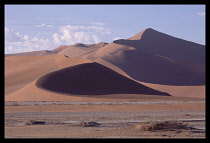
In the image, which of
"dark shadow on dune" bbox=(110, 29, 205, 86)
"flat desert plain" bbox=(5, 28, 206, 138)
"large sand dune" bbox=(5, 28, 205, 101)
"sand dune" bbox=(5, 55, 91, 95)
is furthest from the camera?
"dark shadow on dune" bbox=(110, 29, 205, 86)

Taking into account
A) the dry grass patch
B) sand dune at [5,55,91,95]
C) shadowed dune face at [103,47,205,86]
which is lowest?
shadowed dune face at [103,47,205,86]

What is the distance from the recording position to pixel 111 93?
180ft

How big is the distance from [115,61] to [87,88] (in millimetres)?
47264

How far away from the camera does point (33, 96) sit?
5162 cm

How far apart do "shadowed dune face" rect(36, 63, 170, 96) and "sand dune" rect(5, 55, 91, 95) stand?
6164 mm

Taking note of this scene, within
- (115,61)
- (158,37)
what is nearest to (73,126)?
(115,61)

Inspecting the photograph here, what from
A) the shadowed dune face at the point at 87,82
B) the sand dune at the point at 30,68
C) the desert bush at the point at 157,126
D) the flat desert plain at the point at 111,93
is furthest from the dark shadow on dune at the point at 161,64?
the desert bush at the point at 157,126

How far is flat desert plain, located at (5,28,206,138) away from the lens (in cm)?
1917

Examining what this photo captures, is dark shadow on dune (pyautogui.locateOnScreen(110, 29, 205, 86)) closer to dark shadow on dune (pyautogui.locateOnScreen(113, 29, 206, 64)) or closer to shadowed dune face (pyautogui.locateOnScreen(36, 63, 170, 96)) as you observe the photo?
dark shadow on dune (pyautogui.locateOnScreen(113, 29, 206, 64))

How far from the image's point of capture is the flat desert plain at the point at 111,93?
1917cm

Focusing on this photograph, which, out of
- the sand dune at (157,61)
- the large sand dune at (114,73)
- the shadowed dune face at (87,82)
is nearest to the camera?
the large sand dune at (114,73)

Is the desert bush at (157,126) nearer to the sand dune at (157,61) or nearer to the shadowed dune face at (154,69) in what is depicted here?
the sand dune at (157,61)

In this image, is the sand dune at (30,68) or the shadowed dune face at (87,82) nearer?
the shadowed dune face at (87,82)

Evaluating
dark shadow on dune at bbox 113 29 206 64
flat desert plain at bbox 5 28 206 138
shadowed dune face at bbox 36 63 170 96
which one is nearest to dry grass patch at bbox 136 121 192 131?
flat desert plain at bbox 5 28 206 138
